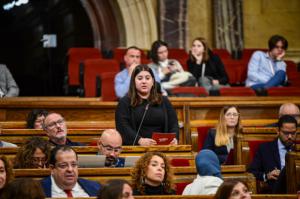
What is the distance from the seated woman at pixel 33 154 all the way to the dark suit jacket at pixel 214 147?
2.17 meters

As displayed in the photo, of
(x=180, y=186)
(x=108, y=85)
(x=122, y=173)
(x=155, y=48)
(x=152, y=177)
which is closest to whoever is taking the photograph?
(x=152, y=177)

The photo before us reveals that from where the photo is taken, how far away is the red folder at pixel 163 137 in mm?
7836

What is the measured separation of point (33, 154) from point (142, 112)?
4.84ft

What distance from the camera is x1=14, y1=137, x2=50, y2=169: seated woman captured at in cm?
681

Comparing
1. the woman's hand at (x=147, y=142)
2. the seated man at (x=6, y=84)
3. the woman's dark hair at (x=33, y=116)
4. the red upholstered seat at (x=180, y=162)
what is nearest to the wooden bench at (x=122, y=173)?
the red upholstered seat at (x=180, y=162)

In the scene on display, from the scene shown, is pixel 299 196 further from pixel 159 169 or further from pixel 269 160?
pixel 269 160

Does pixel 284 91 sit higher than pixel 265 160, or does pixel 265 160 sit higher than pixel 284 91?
pixel 284 91

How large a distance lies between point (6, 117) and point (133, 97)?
191 cm

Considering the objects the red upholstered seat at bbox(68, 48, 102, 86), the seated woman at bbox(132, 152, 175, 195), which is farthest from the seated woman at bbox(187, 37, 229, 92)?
the seated woman at bbox(132, 152, 175, 195)

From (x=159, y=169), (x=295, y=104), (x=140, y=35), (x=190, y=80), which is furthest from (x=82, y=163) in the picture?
(x=140, y=35)

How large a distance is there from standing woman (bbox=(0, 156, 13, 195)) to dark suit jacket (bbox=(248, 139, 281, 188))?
9.14 ft

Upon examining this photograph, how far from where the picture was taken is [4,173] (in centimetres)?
599

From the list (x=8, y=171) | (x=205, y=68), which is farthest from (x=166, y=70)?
(x=8, y=171)

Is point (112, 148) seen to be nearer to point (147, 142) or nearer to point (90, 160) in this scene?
point (90, 160)
